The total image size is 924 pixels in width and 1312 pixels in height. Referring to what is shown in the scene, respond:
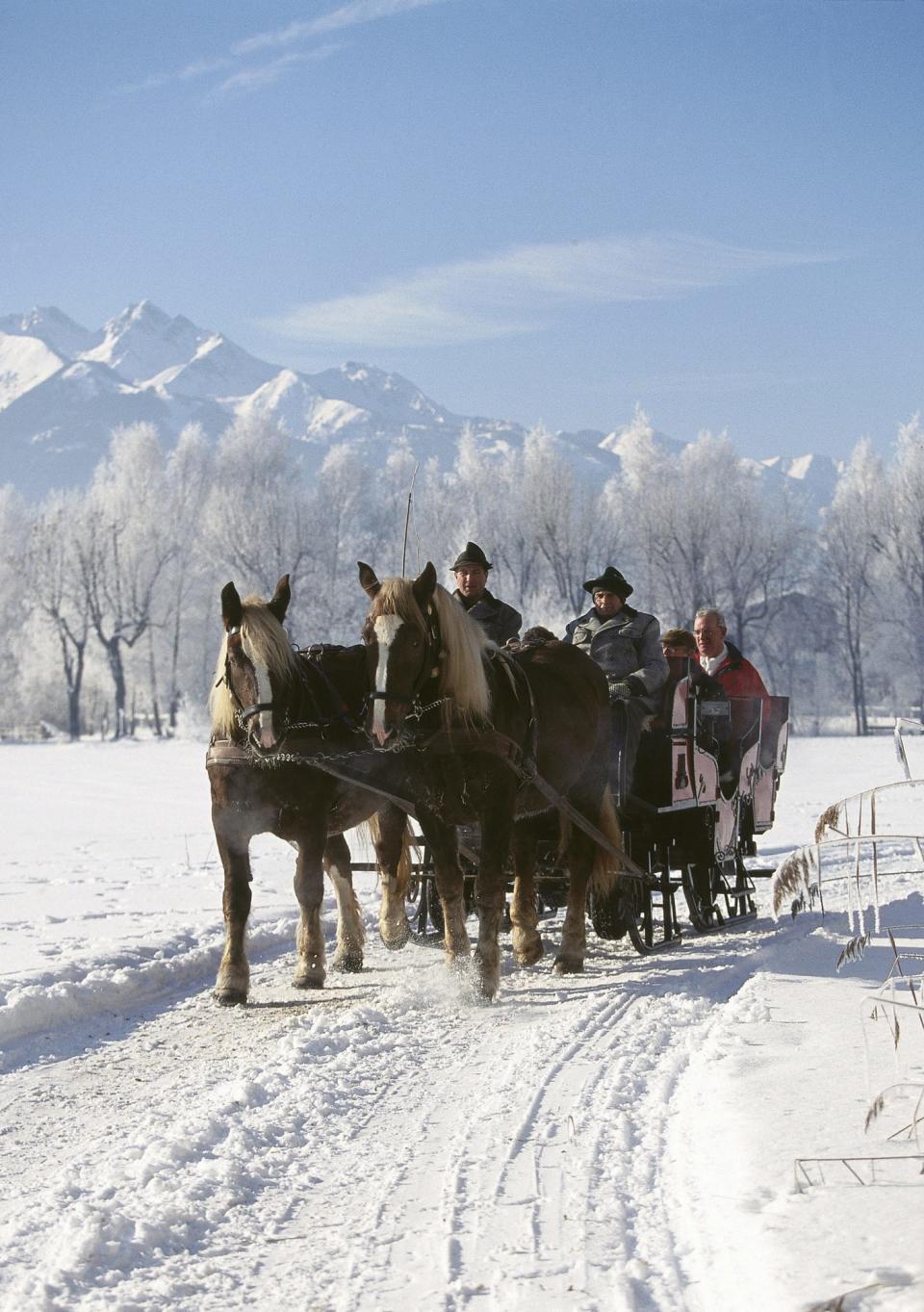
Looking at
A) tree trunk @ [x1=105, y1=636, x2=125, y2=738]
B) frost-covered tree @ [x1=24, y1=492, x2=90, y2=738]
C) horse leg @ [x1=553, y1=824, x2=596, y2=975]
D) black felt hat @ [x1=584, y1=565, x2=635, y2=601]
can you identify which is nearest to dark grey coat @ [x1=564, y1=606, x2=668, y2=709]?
black felt hat @ [x1=584, y1=565, x2=635, y2=601]

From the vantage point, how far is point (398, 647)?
22.0 feet

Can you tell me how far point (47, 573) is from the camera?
55938mm

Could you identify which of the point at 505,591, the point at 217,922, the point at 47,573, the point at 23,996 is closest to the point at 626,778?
the point at 217,922

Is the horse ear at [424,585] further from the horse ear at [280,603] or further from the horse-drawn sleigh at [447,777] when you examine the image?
the horse ear at [280,603]

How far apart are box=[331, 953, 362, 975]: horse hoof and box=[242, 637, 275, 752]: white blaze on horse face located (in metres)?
1.81

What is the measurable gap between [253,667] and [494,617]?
2.50m

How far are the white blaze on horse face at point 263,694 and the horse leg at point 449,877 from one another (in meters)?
1.02

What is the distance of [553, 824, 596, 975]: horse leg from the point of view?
25.7 ft

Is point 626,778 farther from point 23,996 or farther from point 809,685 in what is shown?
point 809,685

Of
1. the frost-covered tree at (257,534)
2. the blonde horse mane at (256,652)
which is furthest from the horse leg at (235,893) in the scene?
the frost-covered tree at (257,534)

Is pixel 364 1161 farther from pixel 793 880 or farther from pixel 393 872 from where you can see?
pixel 393 872

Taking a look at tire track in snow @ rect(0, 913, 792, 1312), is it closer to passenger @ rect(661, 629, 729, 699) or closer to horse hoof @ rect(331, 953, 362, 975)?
horse hoof @ rect(331, 953, 362, 975)

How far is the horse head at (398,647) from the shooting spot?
21.7ft

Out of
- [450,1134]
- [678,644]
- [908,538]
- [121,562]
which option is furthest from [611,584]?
[121,562]
